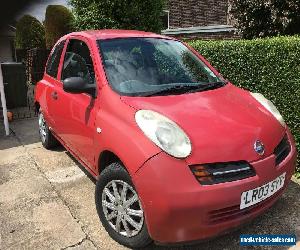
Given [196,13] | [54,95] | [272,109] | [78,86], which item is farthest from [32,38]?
[272,109]

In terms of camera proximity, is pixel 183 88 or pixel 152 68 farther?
pixel 152 68

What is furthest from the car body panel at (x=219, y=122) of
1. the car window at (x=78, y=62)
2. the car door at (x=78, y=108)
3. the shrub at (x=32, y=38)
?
the shrub at (x=32, y=38)

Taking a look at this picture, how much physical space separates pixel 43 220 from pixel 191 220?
5.56ft

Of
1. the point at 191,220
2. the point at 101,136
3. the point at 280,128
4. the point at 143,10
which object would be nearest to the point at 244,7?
the point at 143,10

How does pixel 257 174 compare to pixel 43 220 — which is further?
pixel 43 220

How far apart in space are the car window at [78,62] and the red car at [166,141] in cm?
2

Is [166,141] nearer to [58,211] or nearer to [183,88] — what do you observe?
[183,88]

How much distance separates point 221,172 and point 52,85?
111 inches

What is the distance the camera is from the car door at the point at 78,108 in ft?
10.5

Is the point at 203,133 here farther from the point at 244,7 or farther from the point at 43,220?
the point at 244,7

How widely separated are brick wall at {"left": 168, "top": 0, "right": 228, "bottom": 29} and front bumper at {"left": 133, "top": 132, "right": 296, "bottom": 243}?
1560cm

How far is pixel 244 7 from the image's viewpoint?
793 cm

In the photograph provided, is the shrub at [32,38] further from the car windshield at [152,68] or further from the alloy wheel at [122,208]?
the alloy wheel at [122,208]

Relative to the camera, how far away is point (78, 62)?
3795 millimetres
